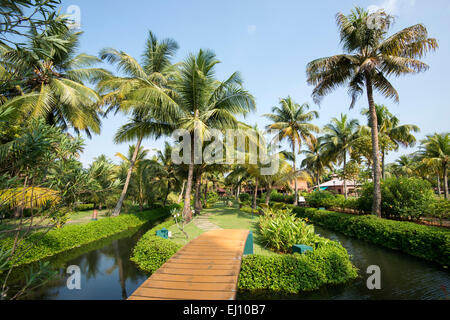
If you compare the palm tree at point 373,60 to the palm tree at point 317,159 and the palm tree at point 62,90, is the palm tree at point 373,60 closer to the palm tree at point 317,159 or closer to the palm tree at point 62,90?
the palm tree at point 317,159

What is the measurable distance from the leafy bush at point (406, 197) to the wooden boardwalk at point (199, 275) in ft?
31.6

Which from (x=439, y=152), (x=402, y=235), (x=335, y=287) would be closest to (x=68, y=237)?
(x=335, y=287)

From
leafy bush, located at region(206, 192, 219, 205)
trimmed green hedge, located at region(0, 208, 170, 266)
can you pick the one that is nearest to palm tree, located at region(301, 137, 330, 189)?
leafy bush, located at region(206, 192, 219, 205)

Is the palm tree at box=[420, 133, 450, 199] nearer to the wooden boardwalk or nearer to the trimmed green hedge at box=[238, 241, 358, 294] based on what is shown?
the trimmed green hedge at box=[238, 241, 358, 294]

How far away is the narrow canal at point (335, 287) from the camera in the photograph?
17.8 feet

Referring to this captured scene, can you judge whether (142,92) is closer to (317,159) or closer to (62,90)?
(62,90)

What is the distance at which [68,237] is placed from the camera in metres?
9.78

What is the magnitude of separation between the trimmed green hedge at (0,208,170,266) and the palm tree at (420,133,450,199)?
28217mm

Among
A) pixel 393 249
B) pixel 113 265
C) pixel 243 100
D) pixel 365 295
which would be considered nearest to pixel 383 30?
pixel 243 100

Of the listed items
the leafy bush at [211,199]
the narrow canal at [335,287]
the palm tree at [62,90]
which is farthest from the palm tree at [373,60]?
the leafy bush at [211,199]

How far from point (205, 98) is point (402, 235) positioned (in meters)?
11.2

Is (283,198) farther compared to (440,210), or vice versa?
(283,198)

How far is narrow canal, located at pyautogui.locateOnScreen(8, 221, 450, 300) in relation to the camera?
213 inches

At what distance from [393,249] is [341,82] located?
32.2ft
